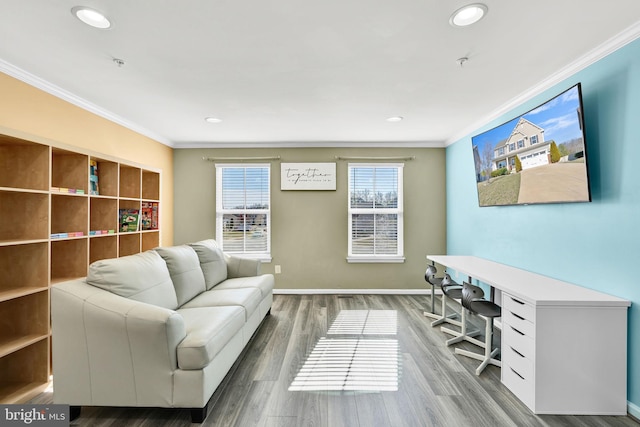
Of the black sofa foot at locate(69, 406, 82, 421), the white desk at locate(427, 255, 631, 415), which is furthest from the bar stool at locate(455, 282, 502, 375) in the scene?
the black sofa foot at locate(69, 406, 82, 421)

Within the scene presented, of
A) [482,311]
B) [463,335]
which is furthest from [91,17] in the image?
[463,335]

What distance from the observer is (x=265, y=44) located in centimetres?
195

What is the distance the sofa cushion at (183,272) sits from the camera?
2643 mm

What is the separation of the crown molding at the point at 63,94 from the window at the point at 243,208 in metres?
1.34

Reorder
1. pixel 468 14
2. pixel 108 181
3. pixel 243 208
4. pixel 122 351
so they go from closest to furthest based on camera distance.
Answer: pixel 468 14 < pixel 122 351 < pixel 108 181 < pixel 243 208

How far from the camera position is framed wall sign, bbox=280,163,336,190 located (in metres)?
4.65

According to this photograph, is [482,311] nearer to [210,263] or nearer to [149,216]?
[210,263]

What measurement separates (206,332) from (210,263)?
147 centimetres

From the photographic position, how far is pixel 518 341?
80.8 inches

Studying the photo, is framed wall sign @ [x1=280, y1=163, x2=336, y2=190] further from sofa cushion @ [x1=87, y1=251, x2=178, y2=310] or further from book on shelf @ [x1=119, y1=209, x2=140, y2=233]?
sofa cushion @ [x1=87, y1=251, x2=178, y2=310]

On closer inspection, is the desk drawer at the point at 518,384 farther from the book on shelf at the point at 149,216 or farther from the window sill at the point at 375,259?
the book on shelf at the point at 149,216

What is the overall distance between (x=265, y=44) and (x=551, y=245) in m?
2.75

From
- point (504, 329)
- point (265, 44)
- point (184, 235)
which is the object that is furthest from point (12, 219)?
point (504, 329)

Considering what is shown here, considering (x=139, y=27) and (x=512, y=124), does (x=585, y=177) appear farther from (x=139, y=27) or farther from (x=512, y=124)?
(x=139, y=27)
